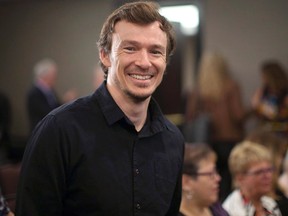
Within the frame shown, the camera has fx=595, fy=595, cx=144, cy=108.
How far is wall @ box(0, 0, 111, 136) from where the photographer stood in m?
8.34

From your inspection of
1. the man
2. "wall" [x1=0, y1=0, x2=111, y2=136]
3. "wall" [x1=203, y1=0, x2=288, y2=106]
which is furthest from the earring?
"wall" [x1=0, y1=0, x2=111, y2=136]

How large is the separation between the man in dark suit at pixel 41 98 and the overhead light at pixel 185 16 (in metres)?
1.73

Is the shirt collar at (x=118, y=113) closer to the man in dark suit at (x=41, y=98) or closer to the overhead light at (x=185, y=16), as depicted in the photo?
the man in dark suit at (x=41, y=98)

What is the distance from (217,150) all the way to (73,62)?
330cm

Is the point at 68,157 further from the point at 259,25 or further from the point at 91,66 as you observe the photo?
the point at 91,66

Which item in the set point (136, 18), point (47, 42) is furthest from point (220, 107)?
point (136, 18)

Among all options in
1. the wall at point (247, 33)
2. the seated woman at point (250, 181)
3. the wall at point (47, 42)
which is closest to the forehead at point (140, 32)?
the seated woman at point (250, 181)

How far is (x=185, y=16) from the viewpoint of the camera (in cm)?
776

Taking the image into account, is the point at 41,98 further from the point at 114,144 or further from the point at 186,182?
the point at 114,144

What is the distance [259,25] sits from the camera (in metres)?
7.18

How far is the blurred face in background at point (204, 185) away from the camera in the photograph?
2912 mm

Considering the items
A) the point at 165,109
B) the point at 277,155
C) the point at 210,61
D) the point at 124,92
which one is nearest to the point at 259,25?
the point at 210,61

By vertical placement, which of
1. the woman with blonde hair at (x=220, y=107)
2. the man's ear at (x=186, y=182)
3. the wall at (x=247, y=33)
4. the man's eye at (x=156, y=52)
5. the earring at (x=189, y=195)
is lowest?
the woman with blonde hair at (x=220, y=107)

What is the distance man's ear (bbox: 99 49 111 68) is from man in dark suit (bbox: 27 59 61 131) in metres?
4.36
